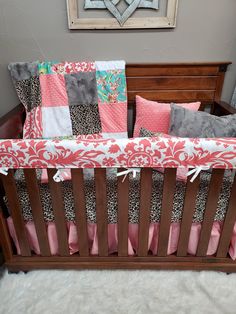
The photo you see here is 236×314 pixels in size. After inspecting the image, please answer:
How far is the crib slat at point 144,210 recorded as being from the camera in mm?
842

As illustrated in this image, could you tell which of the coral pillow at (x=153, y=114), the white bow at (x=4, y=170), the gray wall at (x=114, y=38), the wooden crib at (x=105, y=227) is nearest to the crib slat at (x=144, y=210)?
the wooden crib at (x=105, y=227)

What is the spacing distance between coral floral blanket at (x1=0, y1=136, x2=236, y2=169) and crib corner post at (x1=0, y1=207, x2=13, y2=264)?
34cm

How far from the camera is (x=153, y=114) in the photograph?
1411 millimetres

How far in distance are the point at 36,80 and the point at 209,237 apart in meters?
1.30

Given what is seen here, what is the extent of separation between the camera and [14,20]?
1.36 meters

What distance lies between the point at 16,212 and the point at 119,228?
440 mm

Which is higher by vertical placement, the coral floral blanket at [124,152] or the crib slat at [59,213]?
the coral floral blanket at [124,152]

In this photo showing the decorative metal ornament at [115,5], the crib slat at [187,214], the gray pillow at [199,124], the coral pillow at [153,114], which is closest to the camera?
the crib slat at [187,214]

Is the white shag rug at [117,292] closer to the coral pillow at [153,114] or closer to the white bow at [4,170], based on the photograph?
the white bow at [4,170]

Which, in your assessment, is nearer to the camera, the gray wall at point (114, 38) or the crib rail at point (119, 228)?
the crib rail at point (119, 228)

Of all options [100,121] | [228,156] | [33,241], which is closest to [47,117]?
[100,121]

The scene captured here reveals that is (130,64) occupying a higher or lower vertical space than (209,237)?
higher

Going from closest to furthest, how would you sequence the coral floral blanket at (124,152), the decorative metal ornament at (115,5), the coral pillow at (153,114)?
the coral floral blanket at (124,152) < the decorative metal ornament at (115,5) < the coral pillow at (153,114)

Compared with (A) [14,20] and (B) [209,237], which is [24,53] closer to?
(A) [14,20]
